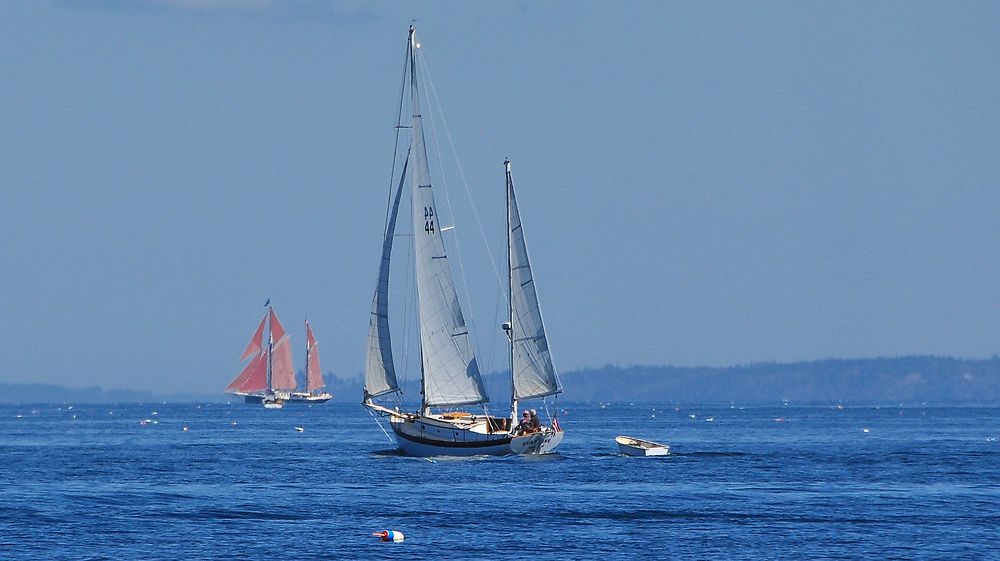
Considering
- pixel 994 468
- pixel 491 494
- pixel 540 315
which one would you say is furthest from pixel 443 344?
pixel 994 468

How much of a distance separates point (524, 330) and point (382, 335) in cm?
810

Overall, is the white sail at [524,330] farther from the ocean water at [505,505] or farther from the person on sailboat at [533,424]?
the ocean water at [505,505]

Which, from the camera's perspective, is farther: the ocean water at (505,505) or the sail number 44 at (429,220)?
the sail number 44 at (429,220)

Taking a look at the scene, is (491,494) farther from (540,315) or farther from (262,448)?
(262,448)

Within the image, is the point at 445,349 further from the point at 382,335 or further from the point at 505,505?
the point at 505,505

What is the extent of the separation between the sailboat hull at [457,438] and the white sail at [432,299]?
1.52 m

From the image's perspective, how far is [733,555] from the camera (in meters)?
45.1

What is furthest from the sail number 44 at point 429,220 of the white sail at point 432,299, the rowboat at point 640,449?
the rowboat at point 640,449

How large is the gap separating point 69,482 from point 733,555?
3860cm

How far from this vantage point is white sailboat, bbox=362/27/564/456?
78625mm

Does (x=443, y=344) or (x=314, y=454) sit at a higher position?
(x=443, y=344)

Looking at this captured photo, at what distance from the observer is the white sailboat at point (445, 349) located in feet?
258

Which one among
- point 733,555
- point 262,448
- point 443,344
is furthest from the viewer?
point 262,448

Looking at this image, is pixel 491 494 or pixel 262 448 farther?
pixel 262 448
